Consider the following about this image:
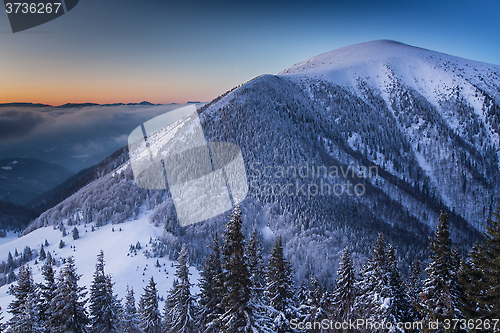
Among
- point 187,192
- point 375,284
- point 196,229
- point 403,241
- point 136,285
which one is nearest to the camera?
point 375,284

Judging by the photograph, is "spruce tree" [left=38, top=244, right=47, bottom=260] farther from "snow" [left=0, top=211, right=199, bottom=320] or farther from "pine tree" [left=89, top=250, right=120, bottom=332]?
"pine tree" [left=89, top=250, right=120, bottom=332]

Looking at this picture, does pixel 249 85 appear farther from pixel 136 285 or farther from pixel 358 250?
pixel 136 285

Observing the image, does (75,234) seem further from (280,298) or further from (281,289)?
(281,289)

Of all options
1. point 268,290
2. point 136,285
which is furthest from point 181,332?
point 136,285

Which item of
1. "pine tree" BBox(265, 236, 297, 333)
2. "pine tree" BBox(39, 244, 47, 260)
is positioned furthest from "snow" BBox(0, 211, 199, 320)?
"pine tree" BBox(265, 236, 297, 333)

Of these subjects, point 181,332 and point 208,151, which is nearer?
point 181,332

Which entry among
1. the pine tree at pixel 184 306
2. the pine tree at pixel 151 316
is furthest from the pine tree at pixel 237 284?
the pine tree at pixel 151 316
